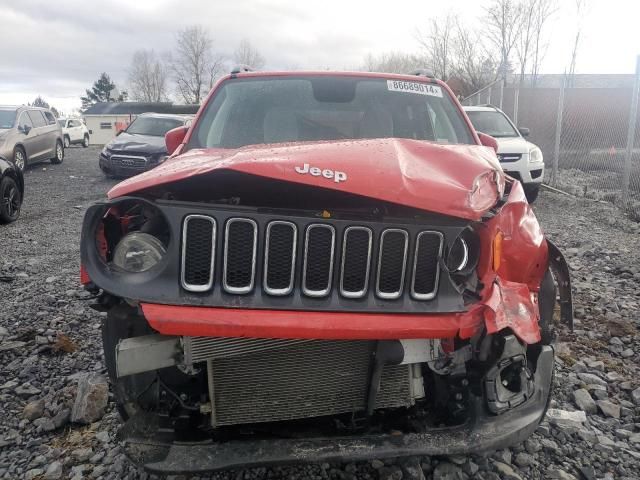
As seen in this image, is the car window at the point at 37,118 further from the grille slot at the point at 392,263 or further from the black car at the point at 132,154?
the grille slot at the point at 392,263

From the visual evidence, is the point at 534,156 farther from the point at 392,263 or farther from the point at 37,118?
the point at 37,118

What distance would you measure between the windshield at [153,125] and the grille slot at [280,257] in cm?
1205

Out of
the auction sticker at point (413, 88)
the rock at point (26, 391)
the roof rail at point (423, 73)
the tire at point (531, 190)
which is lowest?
the rock at point (26, 391)

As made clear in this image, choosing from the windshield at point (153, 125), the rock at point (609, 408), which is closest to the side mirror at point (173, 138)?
the rock at point (609, 408)

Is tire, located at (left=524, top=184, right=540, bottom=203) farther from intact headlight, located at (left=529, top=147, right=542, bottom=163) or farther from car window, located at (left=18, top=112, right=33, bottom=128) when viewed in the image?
car window, located at (left=18, top=112, right=33, bottom=128)

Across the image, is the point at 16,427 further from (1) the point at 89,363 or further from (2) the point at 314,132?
(2) the point at 314,132

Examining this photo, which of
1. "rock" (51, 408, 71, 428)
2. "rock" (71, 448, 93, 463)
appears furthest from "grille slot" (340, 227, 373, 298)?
"rock" (51, 408, 71, 428)

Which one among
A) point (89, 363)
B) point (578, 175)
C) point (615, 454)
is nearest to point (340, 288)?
point (615, 454)

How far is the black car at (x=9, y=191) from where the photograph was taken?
7609 millimetres

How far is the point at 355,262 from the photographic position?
1936 mm

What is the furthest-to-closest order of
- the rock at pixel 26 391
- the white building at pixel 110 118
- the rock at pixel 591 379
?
1. the white building at pixel 110 118
2. the rock at pixel 591 379
3. the rock at pixel 26 391

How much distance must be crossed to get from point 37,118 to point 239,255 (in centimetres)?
1514

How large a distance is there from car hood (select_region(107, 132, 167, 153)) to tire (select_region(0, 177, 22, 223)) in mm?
4216

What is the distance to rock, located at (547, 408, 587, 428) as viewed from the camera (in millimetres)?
→ 2678
